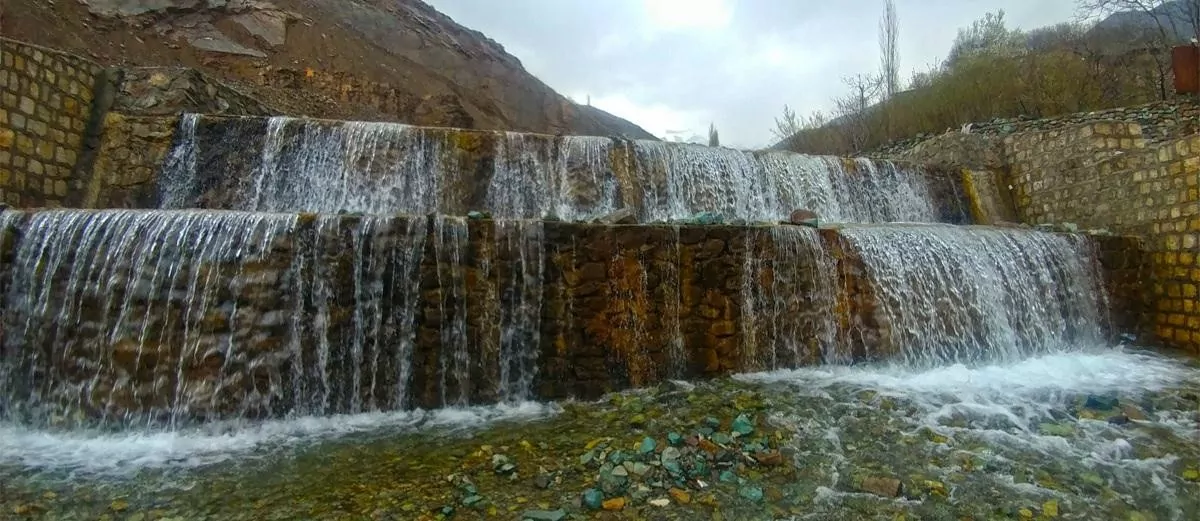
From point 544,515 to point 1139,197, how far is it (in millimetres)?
8366

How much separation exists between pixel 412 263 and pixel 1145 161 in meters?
8.43

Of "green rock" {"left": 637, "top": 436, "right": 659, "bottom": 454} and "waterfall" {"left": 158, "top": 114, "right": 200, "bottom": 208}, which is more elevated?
"waterfall" {"left": 158, "top": 114, "right": 200, "bottom": 208}

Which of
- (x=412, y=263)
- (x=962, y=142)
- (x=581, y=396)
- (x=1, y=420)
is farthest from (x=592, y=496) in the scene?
(x=962, y=142)

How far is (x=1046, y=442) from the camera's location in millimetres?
3725

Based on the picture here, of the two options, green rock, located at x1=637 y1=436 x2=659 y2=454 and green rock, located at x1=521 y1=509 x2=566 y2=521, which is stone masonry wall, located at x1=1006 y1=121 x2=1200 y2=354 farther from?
green rock, located at x1=521 y1=509 x2=566 y2=521

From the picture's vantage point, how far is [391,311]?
4574 mm

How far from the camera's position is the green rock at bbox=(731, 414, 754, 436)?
3.72 m

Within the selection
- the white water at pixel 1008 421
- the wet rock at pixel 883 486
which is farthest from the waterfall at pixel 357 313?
the wet rock at pixel 883 486

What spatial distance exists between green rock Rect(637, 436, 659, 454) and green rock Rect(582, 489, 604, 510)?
0.53 m

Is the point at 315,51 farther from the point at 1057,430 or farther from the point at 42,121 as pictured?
the point at 1057,430

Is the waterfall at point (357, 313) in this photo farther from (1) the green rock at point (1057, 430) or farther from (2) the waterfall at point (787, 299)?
(1) the green rock at point (1057, 430)

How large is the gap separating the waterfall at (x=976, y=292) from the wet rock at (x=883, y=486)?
9.35ft

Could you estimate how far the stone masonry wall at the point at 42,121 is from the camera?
570cm

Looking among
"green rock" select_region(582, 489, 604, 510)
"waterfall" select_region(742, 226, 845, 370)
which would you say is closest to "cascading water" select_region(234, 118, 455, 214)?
"waterfall" select_region(742, 226, 845, 370)
